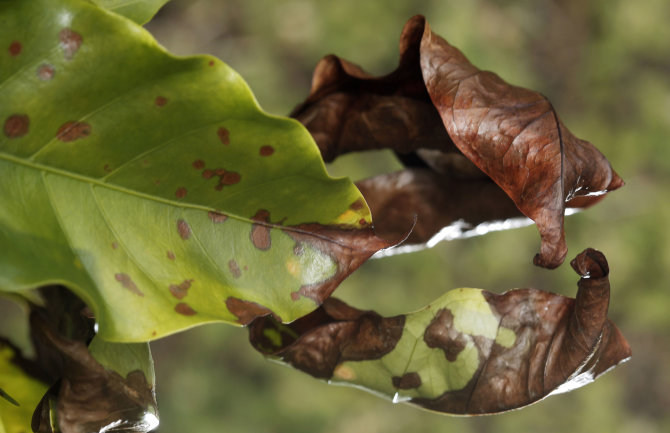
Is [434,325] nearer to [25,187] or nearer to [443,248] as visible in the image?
[25,187]

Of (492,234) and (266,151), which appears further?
(492,234)

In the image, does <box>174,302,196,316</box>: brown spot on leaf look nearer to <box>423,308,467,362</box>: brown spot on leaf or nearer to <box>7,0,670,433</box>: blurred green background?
<box>423,308,467,362</box>: brown spot on leaf

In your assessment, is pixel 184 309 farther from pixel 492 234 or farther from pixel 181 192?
pixel 492 234

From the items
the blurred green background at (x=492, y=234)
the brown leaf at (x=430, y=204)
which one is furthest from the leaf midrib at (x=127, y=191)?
the blurred green background at (x=492, y=234)

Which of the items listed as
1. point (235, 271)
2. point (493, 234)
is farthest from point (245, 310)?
point (493, 234)

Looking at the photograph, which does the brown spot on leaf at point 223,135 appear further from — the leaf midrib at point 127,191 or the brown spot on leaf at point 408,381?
the brown spot on leaf at point 408,381

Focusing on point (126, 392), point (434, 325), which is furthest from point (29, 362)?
point (434, 325)

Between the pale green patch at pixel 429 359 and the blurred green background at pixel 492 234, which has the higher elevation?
the pale green patch at pixel 429 359
